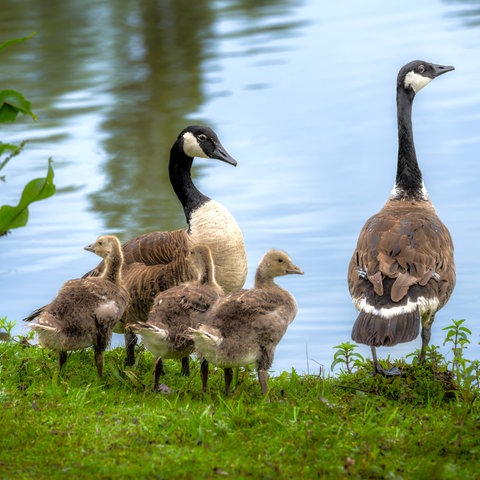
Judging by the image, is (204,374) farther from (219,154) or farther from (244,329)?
(219,154)

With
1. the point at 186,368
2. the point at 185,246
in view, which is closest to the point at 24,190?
the point at 186,368

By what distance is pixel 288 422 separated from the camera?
7.00 m

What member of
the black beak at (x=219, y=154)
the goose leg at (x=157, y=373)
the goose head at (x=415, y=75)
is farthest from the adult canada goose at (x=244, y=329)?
the goose head at (x=415, y=75)

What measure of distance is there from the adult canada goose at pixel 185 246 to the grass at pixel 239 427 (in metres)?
1.26

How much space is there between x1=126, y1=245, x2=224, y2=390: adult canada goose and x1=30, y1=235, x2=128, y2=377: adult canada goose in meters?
0.26

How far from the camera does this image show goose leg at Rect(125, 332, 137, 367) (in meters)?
9.33

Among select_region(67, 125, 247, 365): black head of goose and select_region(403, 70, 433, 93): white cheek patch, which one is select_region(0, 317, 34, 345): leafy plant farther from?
select_region(403, 70, 433, 93): white cheek patch

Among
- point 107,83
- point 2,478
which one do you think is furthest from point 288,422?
point 107,83

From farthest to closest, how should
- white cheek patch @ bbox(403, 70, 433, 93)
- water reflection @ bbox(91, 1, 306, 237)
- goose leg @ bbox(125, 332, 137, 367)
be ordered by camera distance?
1. water reflection @ bbox(91, 1, 306, 237)
2. white cheek patch @ bbox(403, 70, 433, 93)
3. goose leg @ bbox(125, 332, 137, 367)

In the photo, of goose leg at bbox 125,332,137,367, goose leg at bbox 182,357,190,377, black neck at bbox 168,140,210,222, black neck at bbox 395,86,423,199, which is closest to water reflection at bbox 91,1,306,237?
black neck at bbox 168,140,210,222

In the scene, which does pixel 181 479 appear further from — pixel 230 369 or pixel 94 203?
pixel 94 203

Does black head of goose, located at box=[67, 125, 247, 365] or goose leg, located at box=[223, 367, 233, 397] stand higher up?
black head of goose, located at box=[67, 125, 247, 365]

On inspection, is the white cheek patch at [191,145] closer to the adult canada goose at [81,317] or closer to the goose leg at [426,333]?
the adult canada goose at [81,317]

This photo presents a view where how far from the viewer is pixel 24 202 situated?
6785 millimetres
